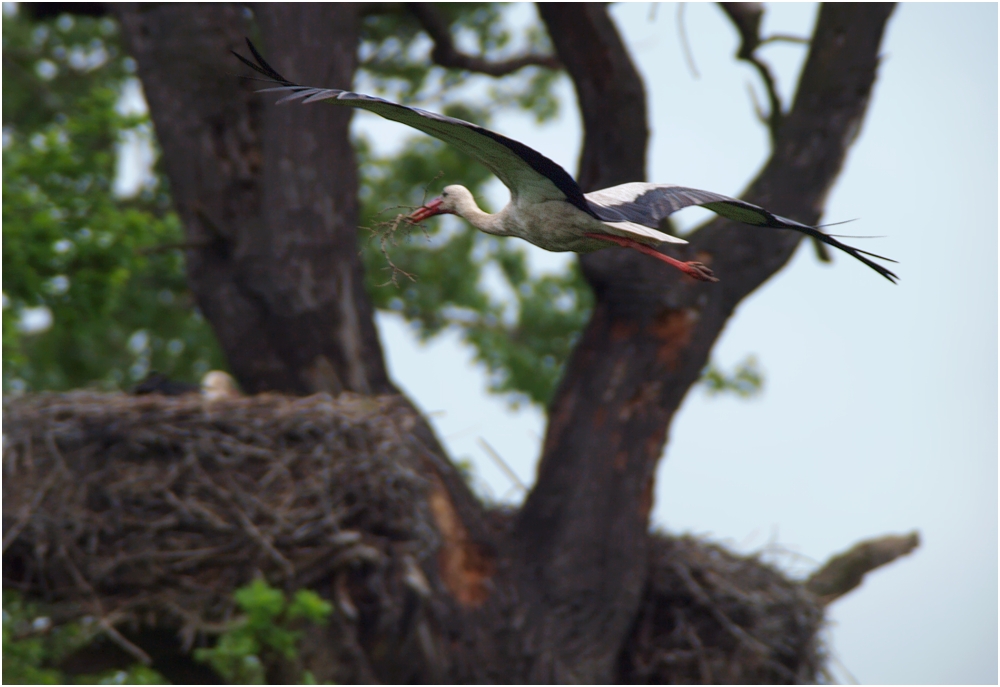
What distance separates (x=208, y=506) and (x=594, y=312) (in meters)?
2.29

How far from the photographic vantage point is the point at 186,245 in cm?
620

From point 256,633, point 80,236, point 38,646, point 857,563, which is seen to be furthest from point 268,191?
point 857,563

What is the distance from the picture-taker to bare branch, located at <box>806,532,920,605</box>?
712cm

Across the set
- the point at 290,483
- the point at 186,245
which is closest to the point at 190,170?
the point at 186,245

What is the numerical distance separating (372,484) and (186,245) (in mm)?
1750

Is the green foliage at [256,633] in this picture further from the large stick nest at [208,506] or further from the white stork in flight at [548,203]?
the white stork in flight at [548,203]

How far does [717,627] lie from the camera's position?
6.42 metres

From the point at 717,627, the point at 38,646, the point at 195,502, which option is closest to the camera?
the point at 195,502

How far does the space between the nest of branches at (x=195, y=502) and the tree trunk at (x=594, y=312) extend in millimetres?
432

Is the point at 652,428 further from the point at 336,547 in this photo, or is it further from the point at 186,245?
the point at 186,245

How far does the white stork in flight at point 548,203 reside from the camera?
2.21 metres

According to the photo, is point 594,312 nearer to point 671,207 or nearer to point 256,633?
point 256,633

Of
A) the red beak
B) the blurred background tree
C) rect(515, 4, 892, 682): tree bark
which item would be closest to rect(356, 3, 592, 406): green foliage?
the blurred background tree

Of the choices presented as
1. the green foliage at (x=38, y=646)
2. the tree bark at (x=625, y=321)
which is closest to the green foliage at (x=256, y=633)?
the green foliage at (x=38, y=646)
